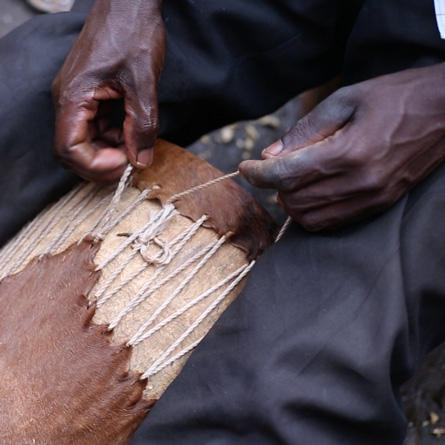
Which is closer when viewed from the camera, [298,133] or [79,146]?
[298,133]

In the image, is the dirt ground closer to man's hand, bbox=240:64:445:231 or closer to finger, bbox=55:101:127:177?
man's hand, bbox=240:64:445:231

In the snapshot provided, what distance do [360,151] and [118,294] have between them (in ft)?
1.31

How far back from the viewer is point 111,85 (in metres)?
1.01

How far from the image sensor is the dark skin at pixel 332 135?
84 cm

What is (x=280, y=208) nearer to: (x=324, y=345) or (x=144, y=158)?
(x=144, y=158)

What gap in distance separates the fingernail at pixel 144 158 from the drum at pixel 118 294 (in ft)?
0.11

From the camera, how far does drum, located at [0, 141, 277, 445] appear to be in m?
0.91

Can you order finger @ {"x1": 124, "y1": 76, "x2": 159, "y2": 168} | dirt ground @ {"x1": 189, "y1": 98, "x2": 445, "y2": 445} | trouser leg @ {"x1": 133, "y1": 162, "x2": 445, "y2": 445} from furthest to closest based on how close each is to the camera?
dirt ground @ {"x1": 189, "y1": 98, "x2": 445, "y2": 445} < finger @ {"x1": 124, "y1": 76, "x2": 159, "y2": 168} < trouser leg @ {"x1": 133, "y1": 162, "x2": 445, "y2": 445}

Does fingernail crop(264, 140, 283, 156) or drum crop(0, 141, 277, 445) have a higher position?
fingernail crop(264, 140, 283, 156)

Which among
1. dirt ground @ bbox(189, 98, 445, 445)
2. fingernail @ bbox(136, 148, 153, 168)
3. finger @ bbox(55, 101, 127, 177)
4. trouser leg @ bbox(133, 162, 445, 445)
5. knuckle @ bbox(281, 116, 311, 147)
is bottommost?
dirt ground @ bbox(189, 98, 445, 445)

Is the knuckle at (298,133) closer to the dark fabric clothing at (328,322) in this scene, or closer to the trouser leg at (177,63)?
the dark fabric clothing at (328,322)

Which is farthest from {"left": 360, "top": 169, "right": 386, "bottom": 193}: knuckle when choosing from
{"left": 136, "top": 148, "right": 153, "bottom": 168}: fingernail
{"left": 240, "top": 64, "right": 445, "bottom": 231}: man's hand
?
{"left": 136, "top": 148, "right": 153, "bottom": 168}: fingernail

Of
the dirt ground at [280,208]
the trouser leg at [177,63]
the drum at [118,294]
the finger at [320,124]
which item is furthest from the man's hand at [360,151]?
the dirt ground at [280,208]

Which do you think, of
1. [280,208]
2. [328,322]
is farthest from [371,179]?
[280,208]
